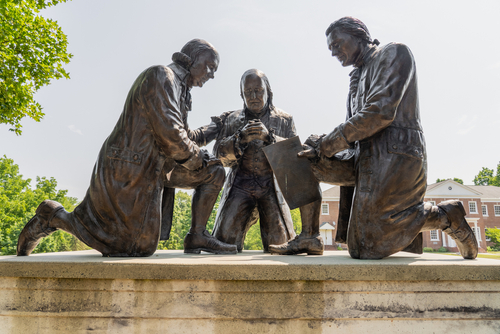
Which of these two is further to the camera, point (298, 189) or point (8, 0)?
point (8, 0)

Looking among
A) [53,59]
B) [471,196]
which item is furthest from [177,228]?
[471,196]

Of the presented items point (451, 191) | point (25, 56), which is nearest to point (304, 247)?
point (25, 56)

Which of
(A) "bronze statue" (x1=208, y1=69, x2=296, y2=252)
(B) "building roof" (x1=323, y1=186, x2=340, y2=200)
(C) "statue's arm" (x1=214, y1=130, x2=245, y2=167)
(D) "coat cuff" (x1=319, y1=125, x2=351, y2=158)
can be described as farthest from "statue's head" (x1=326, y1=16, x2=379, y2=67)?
(B) "building roof" (x1=323, y1=186, x2=340, y2=200)

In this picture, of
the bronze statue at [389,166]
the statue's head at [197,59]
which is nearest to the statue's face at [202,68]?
the statue's head at [197,59]

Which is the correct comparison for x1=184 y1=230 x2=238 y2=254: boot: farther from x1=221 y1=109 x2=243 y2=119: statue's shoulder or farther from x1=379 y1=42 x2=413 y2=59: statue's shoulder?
x1=379 y1=42 x2=413 y2=59: statue's shoulder

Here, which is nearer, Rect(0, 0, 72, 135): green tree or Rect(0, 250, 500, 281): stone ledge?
Rect(0, 250, 500, 281): stone ledge

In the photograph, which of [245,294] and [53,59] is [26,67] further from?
[245,294]

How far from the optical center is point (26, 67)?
9984 mm

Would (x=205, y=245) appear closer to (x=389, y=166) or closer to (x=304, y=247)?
(x=304, y=247)

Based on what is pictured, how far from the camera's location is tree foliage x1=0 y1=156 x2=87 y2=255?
62.5 feet

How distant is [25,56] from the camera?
32.5 feet

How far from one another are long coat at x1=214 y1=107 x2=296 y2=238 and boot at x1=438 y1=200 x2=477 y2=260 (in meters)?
1.87

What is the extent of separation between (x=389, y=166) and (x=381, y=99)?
2.08ft

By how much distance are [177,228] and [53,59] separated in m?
23.0
